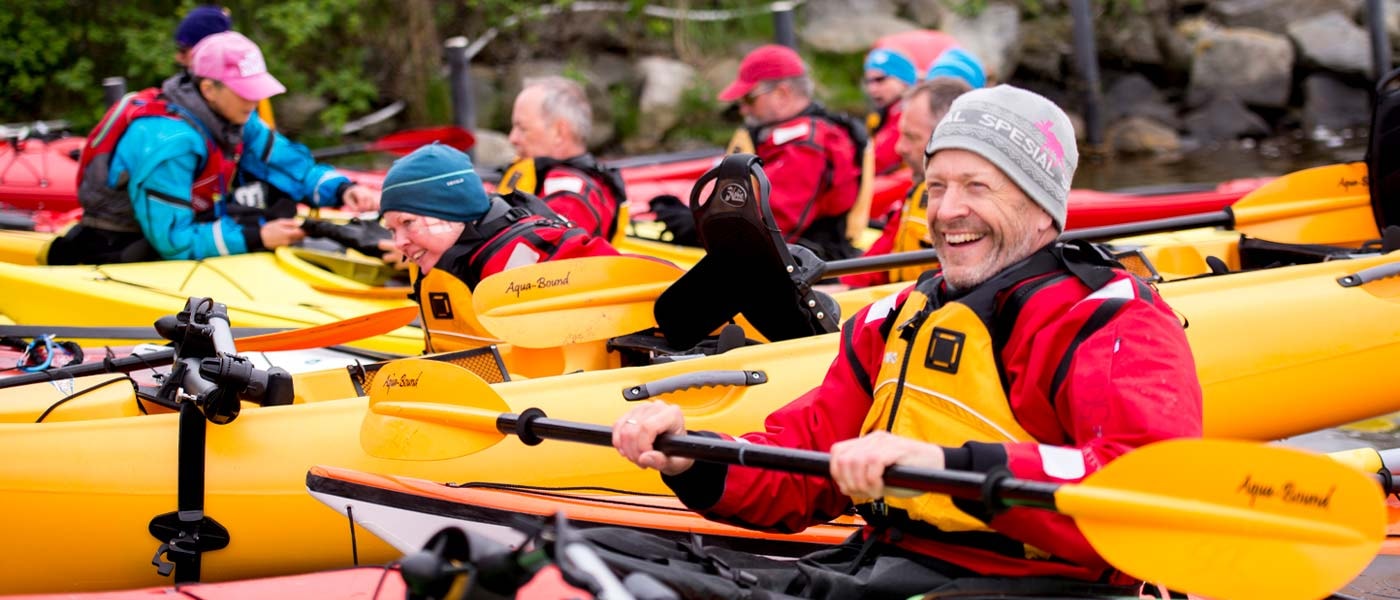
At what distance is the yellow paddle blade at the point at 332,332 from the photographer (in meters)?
3.59

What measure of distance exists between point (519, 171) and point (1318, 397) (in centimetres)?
272

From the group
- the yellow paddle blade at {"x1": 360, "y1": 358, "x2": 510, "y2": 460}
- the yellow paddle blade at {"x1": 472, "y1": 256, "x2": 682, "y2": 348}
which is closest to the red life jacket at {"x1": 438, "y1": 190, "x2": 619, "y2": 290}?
the yellow paddle blade at {"x1": 472, "y1": 256, "x2": 682, "y2": 348}

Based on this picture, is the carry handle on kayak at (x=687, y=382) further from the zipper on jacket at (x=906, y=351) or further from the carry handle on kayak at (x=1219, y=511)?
the carry handle on kayak at (x=1219, y=511)

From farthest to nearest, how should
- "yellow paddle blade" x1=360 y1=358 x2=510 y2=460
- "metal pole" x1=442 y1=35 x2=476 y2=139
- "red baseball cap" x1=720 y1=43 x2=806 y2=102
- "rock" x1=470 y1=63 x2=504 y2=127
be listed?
1. "rock" x1=470 y1=63 x2=504 y2=127
2. "metal pole" x1=442 y1=35 x2=476 y2=139
3. "red baseball cap" x1=720 y1=43 x2=806 y2=102
4. "yellow paddle blade" x1=360 y1=358 x2=510 y2=460

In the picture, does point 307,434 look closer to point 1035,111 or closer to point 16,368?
point 16,368

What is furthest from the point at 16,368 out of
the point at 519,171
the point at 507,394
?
the point at 519,171

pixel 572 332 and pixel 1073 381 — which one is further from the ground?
pixel 1073 381

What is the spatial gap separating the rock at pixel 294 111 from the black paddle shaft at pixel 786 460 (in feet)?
34.4

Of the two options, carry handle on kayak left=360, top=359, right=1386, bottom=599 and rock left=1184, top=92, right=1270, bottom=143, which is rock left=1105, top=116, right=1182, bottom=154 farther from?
carry handle on kayak left=360, top=359, right=1386, bottom=599

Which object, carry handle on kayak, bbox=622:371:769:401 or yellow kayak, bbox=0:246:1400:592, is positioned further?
carry handle on kayak, bbox=622:371:769:401

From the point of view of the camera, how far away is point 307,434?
3.19 metres

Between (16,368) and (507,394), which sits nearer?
(507,394)

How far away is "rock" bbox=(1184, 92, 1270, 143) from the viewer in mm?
13062

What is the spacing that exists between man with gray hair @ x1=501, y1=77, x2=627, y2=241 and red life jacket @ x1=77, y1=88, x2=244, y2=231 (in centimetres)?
114
